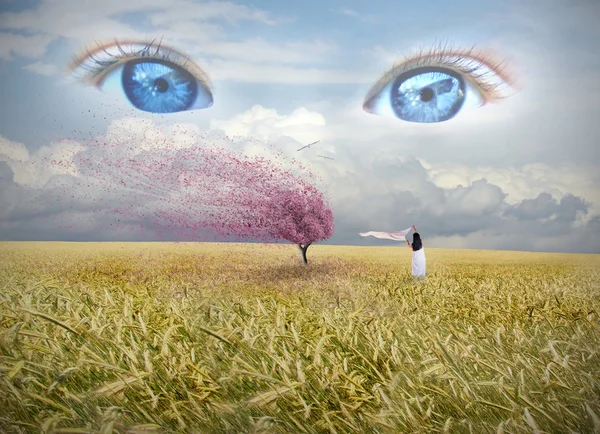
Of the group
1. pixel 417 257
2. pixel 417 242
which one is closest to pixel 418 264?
pixel 417 257

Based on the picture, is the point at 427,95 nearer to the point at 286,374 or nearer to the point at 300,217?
the point at 300,217

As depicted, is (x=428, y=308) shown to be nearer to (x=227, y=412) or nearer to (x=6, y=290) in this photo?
(x=227, y=412)

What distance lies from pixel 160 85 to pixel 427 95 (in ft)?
12.2

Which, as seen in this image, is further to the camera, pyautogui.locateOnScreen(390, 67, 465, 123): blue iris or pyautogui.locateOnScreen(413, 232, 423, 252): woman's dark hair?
pyautogui.locateOnScreen(413, 232, 423, 252): woman's dark hair

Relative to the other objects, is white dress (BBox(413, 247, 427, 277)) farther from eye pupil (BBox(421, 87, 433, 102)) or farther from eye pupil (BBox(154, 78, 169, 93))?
eye pupil (BBox(154, 78, 169, 93))

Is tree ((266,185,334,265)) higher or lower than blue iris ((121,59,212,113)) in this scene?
lower

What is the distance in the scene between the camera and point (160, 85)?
6590 millimetres

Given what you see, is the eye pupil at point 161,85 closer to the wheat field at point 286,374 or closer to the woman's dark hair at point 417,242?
the wheat field at point 286,374

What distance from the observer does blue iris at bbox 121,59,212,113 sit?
21.1ft

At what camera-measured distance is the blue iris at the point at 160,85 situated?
21.1 ft

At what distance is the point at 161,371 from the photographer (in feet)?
9.41

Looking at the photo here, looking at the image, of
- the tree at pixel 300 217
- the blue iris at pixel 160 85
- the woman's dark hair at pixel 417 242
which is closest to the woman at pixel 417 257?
the woman's dark hair at pixel 417 242

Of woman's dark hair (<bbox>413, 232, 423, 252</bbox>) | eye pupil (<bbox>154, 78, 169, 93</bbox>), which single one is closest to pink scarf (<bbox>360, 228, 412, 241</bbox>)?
woman's dark hair (<bbox>413, 232, 423, 252</bbox>)

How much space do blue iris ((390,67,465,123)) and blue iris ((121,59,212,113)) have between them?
2.87 meters
